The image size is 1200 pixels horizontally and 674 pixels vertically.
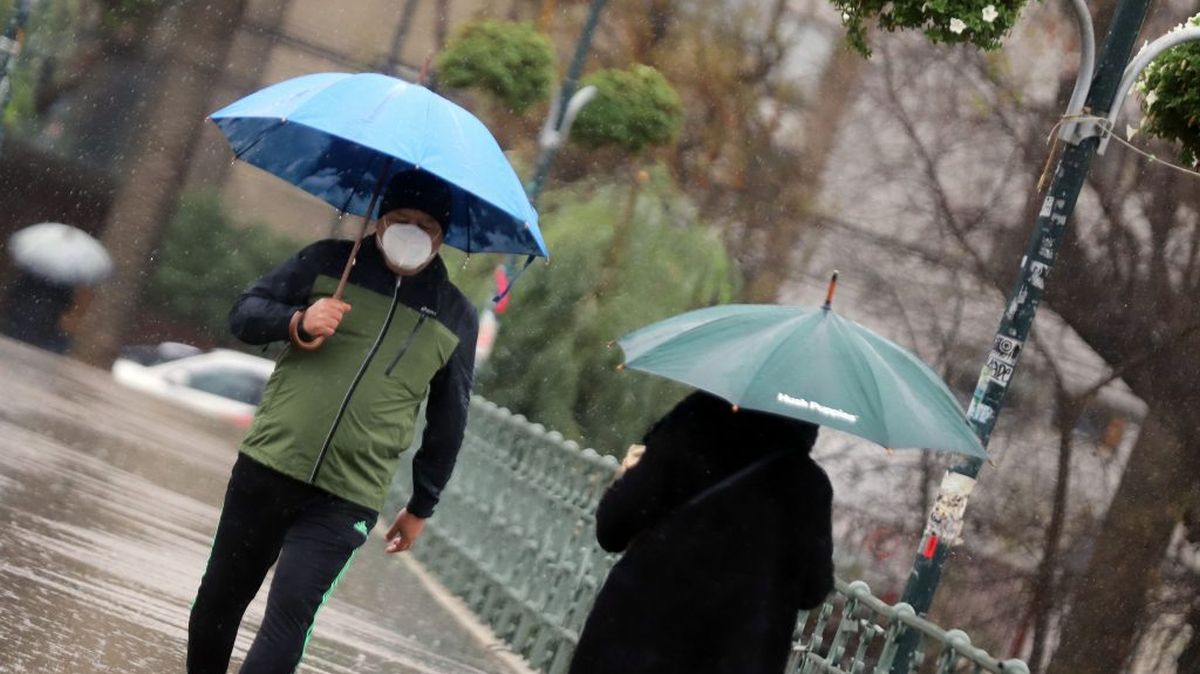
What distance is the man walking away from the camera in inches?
212

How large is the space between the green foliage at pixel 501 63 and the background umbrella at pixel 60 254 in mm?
15220

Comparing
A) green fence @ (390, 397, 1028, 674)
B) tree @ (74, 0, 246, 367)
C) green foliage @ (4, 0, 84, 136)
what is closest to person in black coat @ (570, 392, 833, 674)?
green fence @ (390, 397, 1028, 674)

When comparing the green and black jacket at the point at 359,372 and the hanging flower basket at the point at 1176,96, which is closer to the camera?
the green and black jacket at the point at 359,372

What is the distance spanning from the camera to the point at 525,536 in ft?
35.8

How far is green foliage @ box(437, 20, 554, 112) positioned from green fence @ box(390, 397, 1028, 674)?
7.89 metres

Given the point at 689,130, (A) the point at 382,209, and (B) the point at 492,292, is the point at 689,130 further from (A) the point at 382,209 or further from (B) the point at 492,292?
(A) the point at 382,209

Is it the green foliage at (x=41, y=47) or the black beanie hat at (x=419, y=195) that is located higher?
the green foliage at (x=41, y=47)

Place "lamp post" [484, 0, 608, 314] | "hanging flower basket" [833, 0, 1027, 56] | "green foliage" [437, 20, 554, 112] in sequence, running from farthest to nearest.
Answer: "green foliage" [437, 20, 554, 112]
"lamp post" [484, 0, 608, 314]
"hanging flower basket" [833, 0, 1027, 56]

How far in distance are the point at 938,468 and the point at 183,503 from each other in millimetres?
16118

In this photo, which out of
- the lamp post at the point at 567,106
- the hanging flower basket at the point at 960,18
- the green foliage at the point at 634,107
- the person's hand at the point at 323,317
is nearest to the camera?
the person's hand at the point at 323,317

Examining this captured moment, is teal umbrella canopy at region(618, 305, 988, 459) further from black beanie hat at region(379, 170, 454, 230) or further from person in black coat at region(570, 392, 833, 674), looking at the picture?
black beanie hat at region(379, 170, 454, 230)

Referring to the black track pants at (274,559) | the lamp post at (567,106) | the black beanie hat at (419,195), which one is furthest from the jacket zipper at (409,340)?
the lamp post at (567,106)

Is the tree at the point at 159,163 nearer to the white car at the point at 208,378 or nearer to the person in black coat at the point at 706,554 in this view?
the white car at the point at 208,378

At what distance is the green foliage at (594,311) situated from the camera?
21.0m
